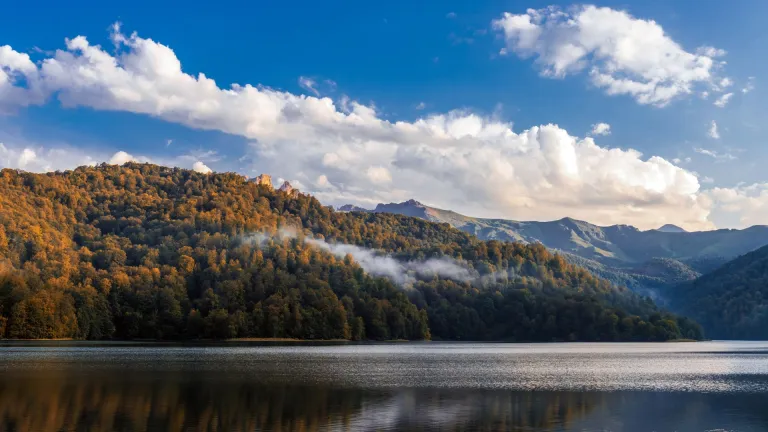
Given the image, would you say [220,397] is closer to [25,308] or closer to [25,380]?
[25,380]

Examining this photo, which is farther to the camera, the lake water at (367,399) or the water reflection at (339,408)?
the lake water at (367,399)

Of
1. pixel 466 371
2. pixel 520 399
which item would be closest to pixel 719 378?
Answer: pixel 466 371

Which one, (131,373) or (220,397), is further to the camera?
(131,373)

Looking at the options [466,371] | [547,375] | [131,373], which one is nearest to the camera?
[131,373]

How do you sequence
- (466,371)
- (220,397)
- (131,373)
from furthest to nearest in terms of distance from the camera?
1. (466,371)
2. (131,373)
3. (220,397)

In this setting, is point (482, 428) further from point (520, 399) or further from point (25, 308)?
point (25, 308)

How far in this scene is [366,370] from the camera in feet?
320

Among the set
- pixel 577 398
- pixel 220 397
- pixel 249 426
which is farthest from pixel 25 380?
pixel 577 398

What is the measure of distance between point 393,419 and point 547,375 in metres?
47.6

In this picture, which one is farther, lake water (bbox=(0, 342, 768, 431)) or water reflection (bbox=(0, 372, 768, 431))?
lake water (bbox=(0, 342, 768, 431))

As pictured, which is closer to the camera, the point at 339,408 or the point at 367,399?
the point at 339,408

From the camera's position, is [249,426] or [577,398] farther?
[577,398]

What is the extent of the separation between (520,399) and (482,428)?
17.9 meters

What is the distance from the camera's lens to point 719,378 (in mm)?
88250
